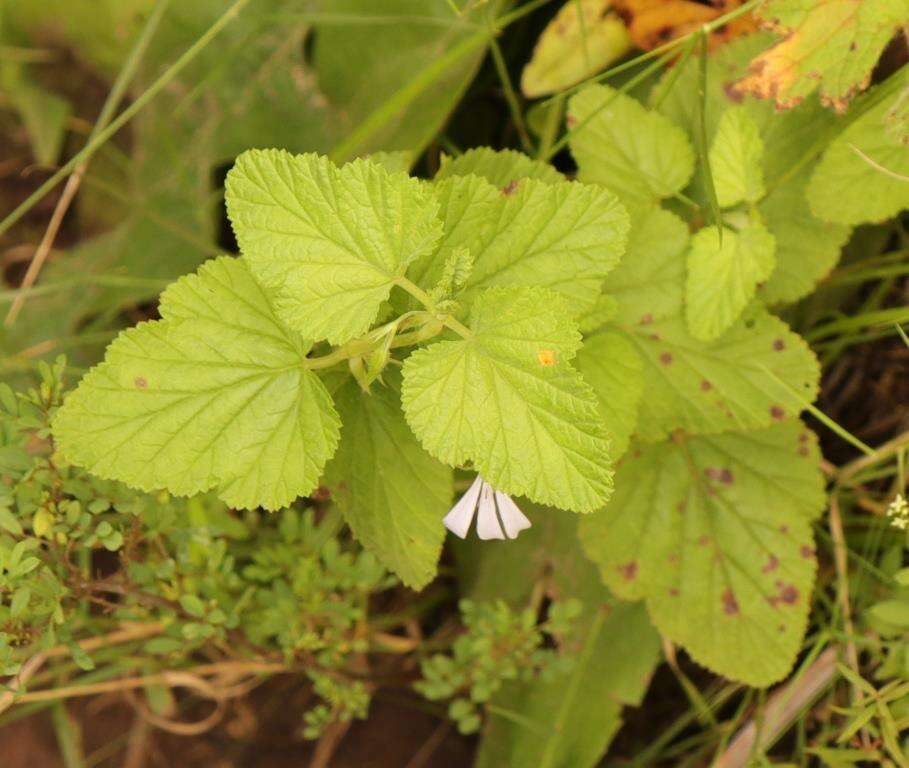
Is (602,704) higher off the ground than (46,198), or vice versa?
(46,198)

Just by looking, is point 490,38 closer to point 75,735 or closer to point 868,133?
point 868,133

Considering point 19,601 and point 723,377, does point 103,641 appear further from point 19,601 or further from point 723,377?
point 723,377

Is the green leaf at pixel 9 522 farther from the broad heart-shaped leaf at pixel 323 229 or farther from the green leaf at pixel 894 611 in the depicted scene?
the green leaf at pixel 894 611

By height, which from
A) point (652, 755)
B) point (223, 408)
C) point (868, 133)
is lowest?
point (652, 755)

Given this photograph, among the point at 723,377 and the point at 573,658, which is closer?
the point at 723,377

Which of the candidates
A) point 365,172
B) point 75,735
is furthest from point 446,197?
point 75,735

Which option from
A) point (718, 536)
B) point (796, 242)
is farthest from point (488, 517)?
point (796, 242)
